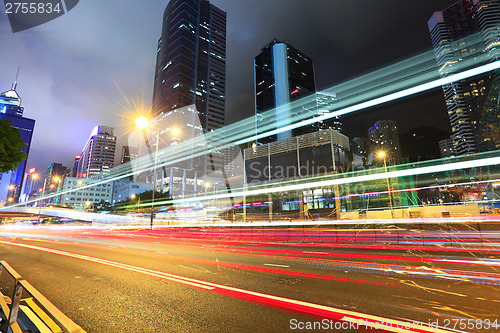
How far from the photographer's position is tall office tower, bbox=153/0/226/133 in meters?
155

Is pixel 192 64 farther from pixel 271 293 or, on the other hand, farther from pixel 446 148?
pixel 446 148

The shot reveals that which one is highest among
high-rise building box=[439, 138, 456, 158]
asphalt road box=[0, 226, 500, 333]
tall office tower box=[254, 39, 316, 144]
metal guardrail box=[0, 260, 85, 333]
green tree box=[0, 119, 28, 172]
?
tall office tower box=[254, 39, 316, 144]

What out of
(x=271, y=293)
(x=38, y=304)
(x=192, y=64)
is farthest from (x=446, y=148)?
(x=38, y=304)

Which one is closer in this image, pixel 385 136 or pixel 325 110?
pixel 325 110

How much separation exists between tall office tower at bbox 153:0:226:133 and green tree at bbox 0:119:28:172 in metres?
143

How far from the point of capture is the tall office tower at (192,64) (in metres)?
155

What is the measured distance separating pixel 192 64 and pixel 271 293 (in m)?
179

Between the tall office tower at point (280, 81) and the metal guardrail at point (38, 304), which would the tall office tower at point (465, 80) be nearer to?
the tall office tower at point (280, 81)

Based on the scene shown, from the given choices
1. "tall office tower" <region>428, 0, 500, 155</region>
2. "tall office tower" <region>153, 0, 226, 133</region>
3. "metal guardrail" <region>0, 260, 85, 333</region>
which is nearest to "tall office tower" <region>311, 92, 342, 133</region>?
"tall office tower" <region>428, 0, 500, 155</region>

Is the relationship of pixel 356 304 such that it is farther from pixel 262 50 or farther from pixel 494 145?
pixel 262 50

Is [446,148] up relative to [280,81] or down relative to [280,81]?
down

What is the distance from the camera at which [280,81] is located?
136500 millimetres

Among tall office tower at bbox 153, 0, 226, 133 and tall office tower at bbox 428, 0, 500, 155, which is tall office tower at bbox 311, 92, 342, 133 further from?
tall office tower at bbox 153, 0, 226, 133

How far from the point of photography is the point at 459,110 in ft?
387
